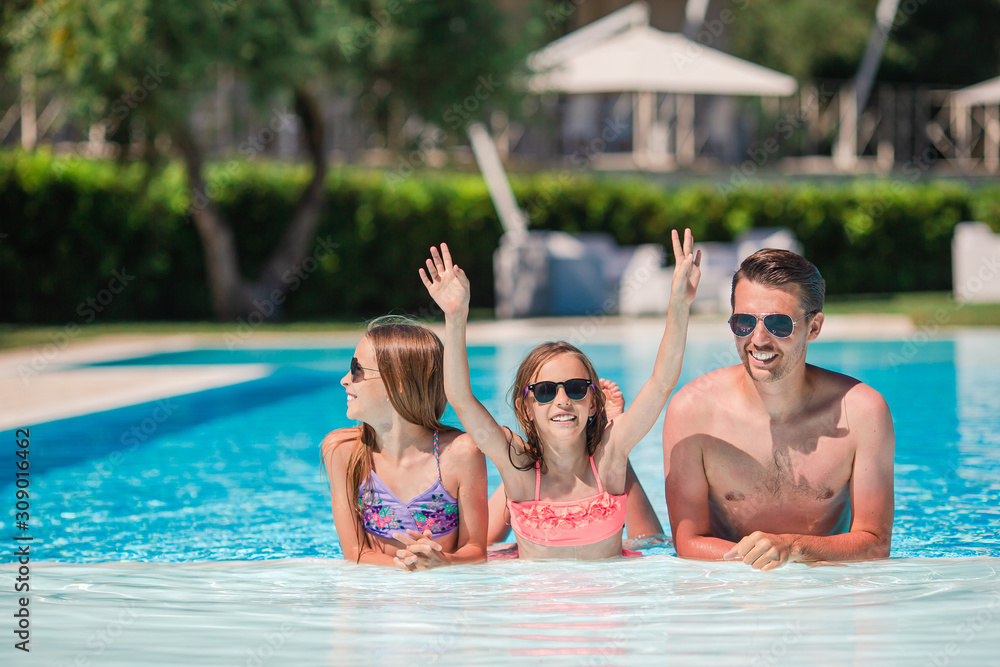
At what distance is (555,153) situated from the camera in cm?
2334

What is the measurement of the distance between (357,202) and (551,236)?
304 cm

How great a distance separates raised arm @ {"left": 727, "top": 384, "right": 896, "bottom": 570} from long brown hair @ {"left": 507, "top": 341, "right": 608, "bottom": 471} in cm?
61

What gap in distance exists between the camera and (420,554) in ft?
11.6

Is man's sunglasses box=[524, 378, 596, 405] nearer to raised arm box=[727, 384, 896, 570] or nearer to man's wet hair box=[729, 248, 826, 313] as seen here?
man's wet hair box=[729, 248, 826, 313]

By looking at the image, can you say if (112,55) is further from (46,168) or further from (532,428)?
(532,428)

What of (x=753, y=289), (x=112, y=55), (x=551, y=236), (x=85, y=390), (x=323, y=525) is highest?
(x=112, y=55)

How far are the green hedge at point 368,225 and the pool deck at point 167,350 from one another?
7.53ft

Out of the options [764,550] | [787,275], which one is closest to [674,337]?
[787,275]

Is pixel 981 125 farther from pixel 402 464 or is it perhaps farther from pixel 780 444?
pixel 402 464

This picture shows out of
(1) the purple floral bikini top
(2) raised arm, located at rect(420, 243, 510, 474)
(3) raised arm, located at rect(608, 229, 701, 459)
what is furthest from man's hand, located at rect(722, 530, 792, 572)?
(1) the purple floral bikini top

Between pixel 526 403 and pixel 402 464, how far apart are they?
1.70 feet

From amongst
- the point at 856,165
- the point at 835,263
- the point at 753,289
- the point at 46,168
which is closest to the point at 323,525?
the point at 753,289

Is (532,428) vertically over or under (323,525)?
over

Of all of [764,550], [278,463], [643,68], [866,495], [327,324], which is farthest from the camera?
[643,68]
